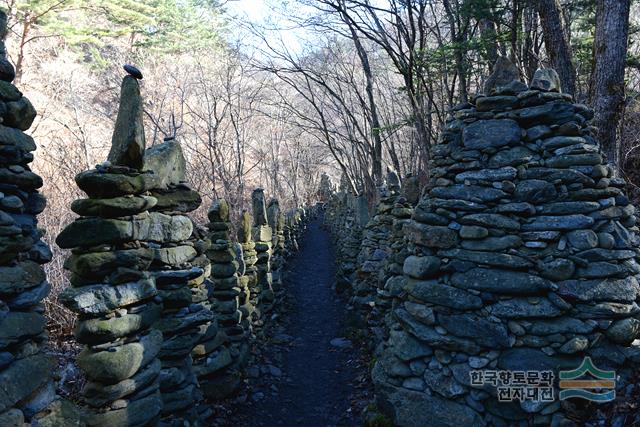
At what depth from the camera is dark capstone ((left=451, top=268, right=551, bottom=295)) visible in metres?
4.15

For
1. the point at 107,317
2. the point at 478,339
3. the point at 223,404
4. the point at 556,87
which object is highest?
the point at 556,87

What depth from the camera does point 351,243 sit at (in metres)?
14.0

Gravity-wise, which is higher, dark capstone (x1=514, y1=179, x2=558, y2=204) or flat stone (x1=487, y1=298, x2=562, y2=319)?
dark capstone (x1=514, y1=179, x2=558, y2=204)

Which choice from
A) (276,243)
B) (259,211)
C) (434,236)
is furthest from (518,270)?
(276,243)

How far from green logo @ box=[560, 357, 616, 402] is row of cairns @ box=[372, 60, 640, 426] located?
6 centimetres

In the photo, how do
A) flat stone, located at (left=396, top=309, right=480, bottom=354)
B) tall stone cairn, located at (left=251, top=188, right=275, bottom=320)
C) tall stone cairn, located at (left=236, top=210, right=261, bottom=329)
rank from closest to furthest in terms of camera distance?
flat stone, located at (left=396, top=309, right=480, bottom=354) < tall stone cairn, located at (left=236, top=210, right=261, bottom=329) < tall stone cairn, located at (left=251, top=188, right=275, bottom=320)

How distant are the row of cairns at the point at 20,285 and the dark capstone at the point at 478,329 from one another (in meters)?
3.45

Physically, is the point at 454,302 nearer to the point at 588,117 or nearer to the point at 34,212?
the point at 588,117

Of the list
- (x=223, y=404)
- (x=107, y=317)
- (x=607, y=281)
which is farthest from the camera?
(x=223, y=404)

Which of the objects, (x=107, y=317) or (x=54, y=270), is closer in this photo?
(x=107, y=317)

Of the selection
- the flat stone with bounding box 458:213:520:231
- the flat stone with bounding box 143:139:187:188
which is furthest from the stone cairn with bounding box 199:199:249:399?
the flat stone with bounding box 458:213:520:231

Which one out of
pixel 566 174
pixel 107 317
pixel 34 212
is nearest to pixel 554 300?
pixel 566 174

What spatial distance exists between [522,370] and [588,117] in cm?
284

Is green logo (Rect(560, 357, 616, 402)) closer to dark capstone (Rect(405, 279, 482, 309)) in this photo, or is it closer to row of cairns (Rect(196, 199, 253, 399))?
dark capstone (Rect(405, 279, 482, 309))
